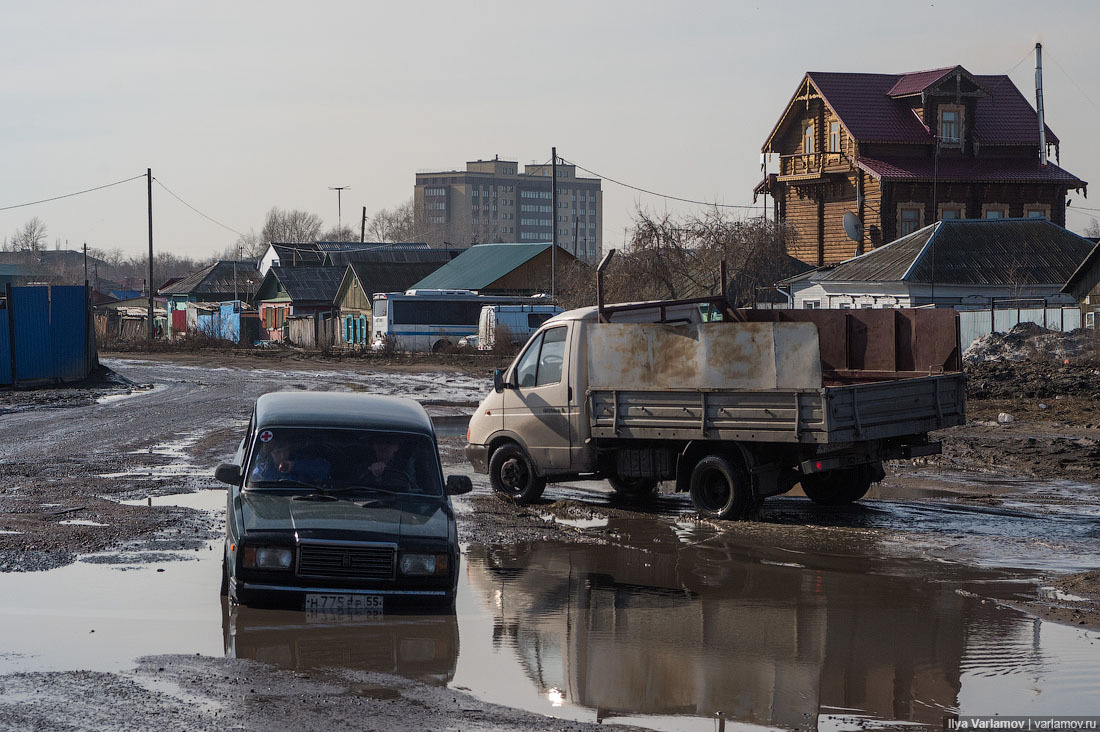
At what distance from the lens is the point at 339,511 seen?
26.6 feet

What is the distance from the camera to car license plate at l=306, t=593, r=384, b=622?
7.66m

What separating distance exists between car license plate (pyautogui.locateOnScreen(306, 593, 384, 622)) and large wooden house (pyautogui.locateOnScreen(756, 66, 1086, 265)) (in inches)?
1831

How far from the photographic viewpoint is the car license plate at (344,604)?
7.66m

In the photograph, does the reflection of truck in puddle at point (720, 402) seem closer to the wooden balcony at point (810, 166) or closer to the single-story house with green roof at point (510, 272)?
the wooden balcony at point (810, 166)

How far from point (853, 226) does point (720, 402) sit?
41.7 m

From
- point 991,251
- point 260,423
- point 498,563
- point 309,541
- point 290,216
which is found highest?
point 290,216

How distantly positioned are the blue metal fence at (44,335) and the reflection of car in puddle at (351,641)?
26231mm

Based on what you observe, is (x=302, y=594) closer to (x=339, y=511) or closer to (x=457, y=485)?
(x=339, y=511)

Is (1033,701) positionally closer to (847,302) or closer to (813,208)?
(847,302)

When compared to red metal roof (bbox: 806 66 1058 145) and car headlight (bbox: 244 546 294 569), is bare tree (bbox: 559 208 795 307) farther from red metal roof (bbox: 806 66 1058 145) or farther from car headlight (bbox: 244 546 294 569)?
car headlight (bbox: 244 546 294 569)

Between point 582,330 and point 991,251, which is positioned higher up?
point 991,251

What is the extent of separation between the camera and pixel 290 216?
161 metres

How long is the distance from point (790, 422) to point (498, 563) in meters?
3.42

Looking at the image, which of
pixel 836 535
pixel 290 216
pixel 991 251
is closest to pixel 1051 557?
pixel 836 535
